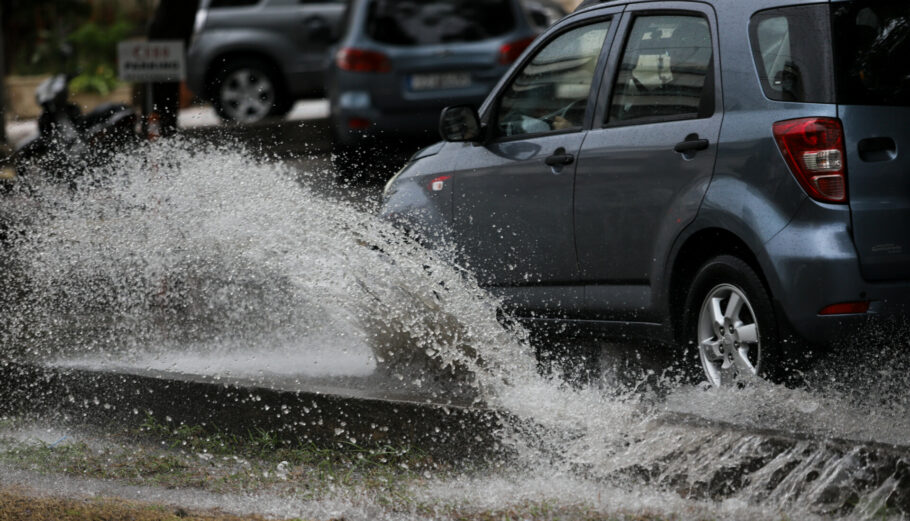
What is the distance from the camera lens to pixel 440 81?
14.2m

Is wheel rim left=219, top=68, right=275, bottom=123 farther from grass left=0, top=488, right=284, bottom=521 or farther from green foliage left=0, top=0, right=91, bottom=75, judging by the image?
grass left=0, top=488, right=284, bottom=521


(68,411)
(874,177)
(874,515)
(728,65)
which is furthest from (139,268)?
(874,515)

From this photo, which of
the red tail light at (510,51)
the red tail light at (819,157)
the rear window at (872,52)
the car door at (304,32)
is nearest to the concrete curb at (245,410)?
the red tail light at (819,157)

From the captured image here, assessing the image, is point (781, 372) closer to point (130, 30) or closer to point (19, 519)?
point (19, 519)

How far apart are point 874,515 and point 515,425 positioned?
4.79ft

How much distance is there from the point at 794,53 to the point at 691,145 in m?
0.54

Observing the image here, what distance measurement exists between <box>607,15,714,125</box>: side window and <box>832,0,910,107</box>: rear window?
592mm

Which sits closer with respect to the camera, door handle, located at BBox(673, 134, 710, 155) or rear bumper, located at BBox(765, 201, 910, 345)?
rear bumper, located at BBox(765, 201, 910, 345)

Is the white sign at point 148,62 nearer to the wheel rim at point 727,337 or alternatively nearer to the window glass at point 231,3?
the window glass at point 231,3

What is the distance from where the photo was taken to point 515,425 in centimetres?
536

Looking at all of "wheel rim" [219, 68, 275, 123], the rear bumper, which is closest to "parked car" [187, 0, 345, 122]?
"wheel rim" [219, 68, 275, 123]

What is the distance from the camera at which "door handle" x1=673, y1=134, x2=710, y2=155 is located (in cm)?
568

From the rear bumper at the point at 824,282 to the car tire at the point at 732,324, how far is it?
0.12m

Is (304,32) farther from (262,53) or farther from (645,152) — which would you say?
(645,152)
